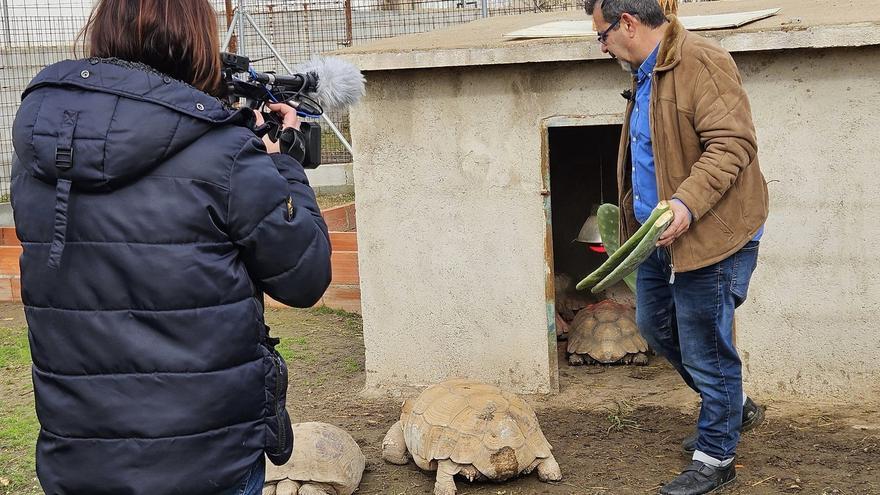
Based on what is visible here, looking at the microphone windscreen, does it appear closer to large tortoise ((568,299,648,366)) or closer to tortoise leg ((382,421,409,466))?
tortoise leg ((382,421,409,466))

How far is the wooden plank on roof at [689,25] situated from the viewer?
5336mm

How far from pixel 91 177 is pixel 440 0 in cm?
974

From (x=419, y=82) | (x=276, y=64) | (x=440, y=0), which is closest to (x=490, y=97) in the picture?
(x=419, y=82)

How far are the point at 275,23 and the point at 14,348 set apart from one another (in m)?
5.97

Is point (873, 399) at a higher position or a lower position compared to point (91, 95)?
lower

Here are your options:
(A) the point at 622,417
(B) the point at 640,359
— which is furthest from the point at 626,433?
(B) the point at 640,359

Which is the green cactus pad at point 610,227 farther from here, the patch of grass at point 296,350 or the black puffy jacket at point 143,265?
the patch of grass at point 296,350

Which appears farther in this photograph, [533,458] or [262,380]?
[533,458]

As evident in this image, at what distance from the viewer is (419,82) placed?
588 cm

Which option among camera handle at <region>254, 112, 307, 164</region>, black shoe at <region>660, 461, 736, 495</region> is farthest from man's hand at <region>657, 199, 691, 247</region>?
camera handle at <region>254, 112, 307, 164</region>

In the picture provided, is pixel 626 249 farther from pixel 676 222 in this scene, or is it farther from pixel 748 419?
pixel 748 419

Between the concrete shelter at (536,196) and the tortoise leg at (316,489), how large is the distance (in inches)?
62.4

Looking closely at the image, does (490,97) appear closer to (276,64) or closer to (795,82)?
(795,82)

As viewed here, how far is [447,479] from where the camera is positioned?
4.66 metres
